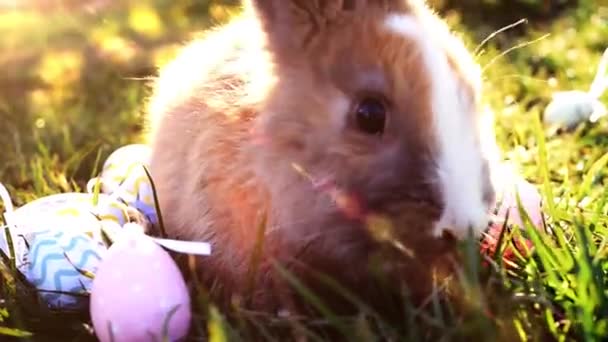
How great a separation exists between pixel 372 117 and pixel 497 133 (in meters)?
1.43

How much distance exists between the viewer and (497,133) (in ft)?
11.1

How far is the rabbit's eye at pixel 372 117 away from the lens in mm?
2057

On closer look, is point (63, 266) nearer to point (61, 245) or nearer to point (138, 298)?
point (61, 245)

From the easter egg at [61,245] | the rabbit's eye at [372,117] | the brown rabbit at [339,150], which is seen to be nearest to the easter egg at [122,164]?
the easter egg at [61,245]

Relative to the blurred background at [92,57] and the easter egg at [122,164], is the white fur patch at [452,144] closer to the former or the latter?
the easter egg at [122,164]

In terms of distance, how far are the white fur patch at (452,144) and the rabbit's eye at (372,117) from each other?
4.7 inches

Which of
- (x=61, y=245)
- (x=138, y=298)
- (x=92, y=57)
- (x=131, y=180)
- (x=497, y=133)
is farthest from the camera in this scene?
(x=92, y=57)

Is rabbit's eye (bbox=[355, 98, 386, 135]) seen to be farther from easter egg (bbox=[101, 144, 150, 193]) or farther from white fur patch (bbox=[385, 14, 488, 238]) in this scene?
easter egg (bbox=[101, 144, 150, 193])

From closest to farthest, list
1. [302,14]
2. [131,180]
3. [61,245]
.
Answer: [302,14] < [61,245] < [131,180]

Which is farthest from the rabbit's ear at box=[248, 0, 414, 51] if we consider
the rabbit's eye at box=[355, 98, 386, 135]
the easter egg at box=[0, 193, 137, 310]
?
the easter egg at box=[0, 193, 137, 310]

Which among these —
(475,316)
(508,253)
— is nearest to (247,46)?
(508,253)

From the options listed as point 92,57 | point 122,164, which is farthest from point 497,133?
point 92,57

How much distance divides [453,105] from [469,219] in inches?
10.7

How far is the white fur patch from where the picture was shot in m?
1.94
